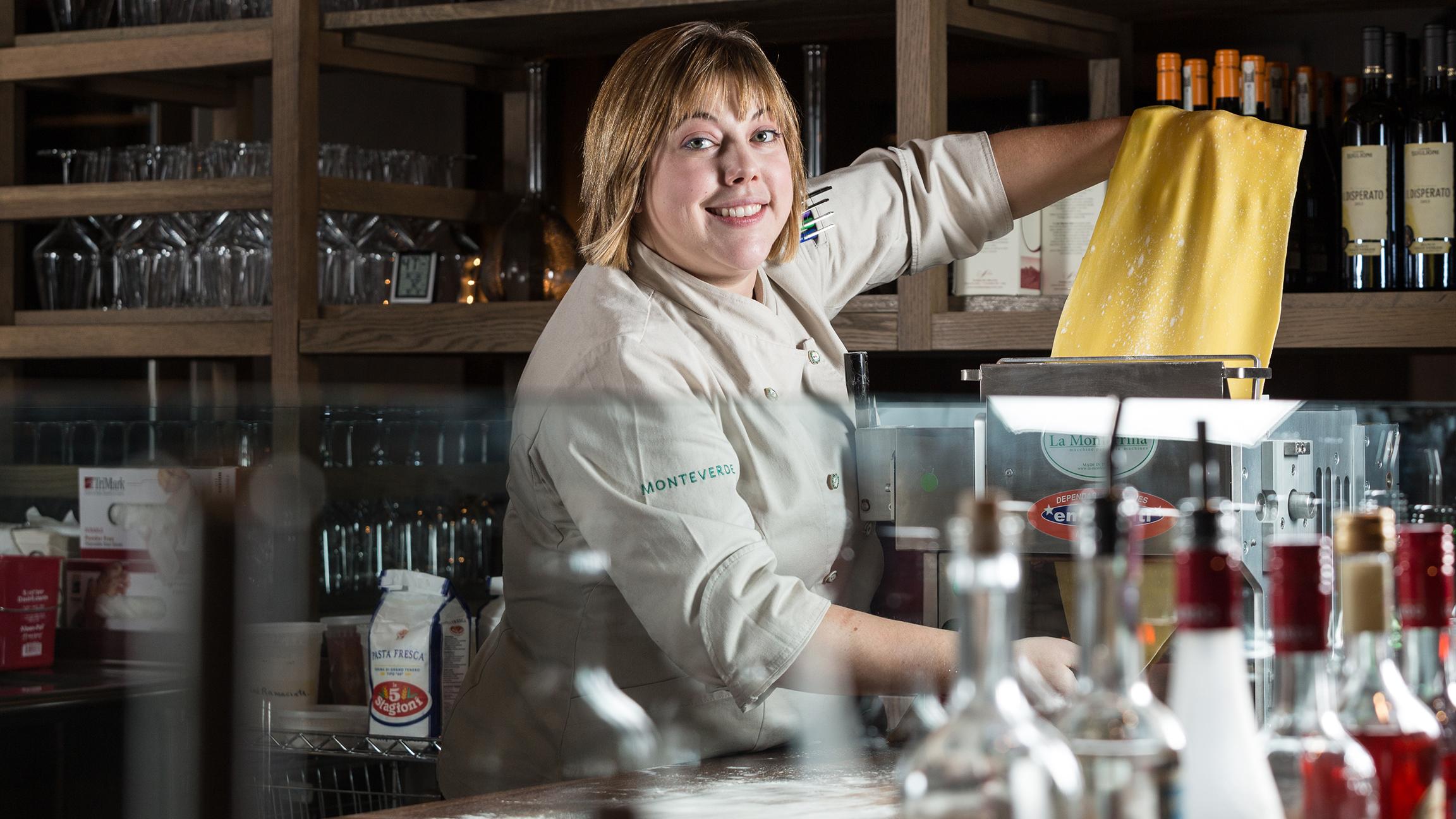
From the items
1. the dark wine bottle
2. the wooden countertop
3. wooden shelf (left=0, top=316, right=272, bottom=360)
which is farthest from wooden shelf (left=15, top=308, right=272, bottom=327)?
the wooden countertop

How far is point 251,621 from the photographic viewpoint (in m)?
0.88

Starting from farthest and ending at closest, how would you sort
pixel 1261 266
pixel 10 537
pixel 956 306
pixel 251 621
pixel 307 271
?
1. pixel 307 271
2. pixel 956 306
3. pixel 1261 266
4. pixel 10 537
5. pixel 251 621

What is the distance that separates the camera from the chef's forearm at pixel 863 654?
109cm

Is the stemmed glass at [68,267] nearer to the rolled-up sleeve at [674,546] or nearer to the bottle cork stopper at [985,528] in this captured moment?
the rolled-up sleeve at [674,546]

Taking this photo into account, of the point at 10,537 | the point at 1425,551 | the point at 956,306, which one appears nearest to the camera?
the point at 1425,551

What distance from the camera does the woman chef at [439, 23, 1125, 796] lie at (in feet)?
3.59

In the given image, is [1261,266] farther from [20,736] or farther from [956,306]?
[20,736]

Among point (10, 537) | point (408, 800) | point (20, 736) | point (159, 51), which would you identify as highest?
point (159, 51)

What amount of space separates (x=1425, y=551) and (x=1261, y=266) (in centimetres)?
94

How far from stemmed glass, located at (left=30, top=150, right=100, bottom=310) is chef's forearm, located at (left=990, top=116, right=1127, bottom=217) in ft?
5.57

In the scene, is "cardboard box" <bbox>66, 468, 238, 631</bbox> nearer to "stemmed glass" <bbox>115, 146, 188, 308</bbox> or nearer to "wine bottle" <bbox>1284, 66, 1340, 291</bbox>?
"wine bottle" <bbox>1284, 66, 1340, 291</bbox>

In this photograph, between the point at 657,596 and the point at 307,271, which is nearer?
the point at 657,596

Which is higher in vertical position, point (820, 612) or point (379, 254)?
point (379, 254)

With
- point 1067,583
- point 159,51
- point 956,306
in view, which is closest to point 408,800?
point 1067,583
